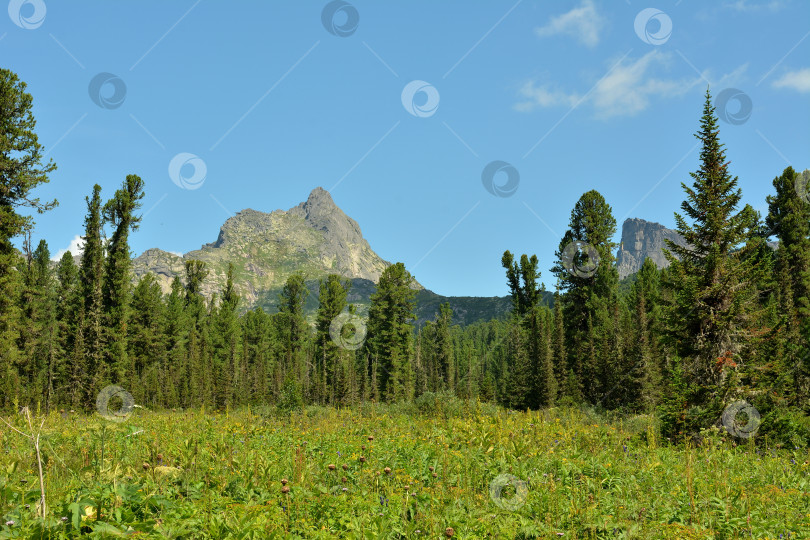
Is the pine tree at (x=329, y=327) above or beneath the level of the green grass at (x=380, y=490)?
above

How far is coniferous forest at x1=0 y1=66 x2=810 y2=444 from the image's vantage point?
15.9 m

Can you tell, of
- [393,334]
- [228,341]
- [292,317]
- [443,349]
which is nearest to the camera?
[393,334]

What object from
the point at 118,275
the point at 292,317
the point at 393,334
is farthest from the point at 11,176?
the point at 292,317

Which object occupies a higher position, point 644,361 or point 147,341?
point 147,341

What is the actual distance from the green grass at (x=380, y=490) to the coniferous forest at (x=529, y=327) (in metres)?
3.42

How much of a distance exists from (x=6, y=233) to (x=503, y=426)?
25.4m

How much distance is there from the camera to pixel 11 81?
2348 cm

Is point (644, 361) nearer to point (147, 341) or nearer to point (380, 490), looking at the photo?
point (380, 490)

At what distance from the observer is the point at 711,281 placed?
1602 cm

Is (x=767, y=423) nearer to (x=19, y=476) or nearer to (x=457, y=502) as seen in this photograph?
(x=457, y=502)

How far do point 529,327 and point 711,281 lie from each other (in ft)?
119

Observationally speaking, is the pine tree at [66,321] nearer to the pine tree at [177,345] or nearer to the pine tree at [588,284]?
the pine tree at [177,345]

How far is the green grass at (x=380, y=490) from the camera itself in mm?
4016

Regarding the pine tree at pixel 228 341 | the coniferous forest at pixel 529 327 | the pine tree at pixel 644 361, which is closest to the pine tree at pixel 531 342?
the coniferous forest at pixel 529 327
